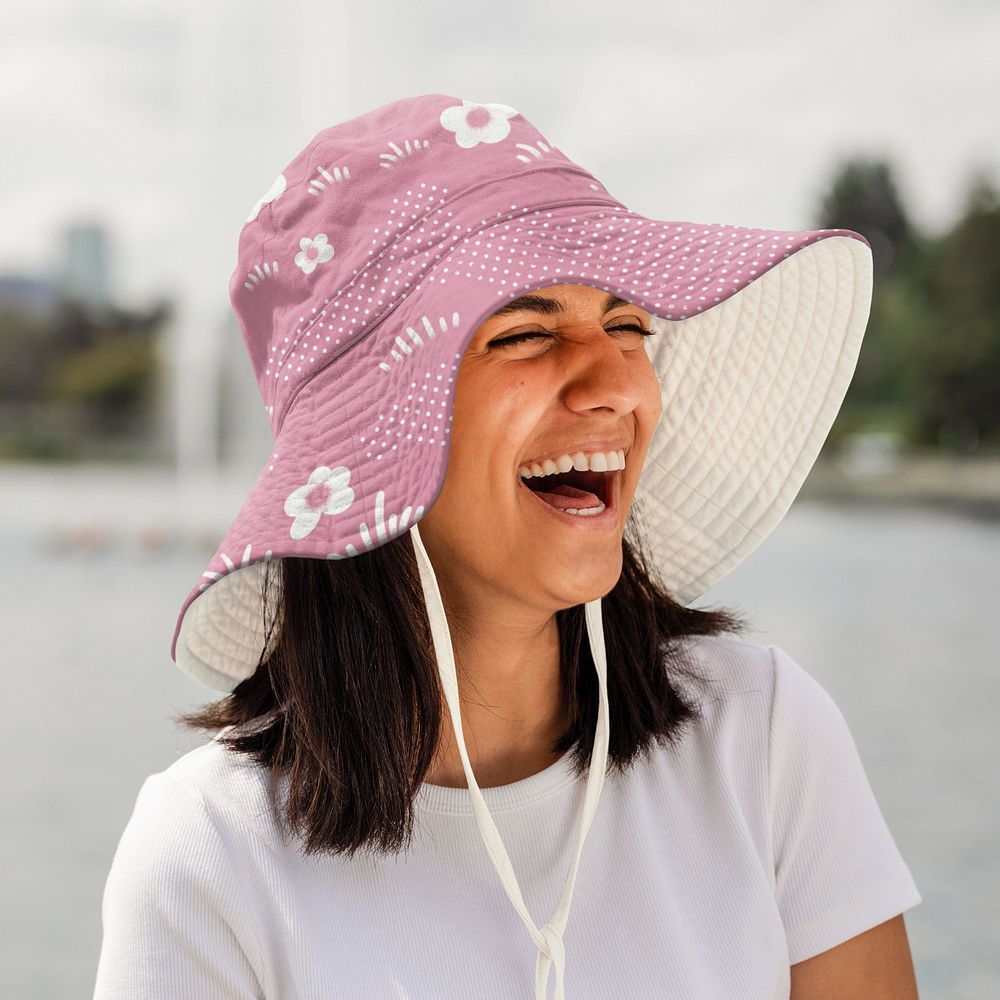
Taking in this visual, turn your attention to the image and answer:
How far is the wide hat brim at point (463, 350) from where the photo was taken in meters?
1.07

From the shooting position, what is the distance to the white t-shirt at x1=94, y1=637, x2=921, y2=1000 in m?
1.13

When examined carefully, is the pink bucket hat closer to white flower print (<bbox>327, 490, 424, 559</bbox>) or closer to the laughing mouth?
white flower print (<bbox>327, 490, 424, 559</bbox>)

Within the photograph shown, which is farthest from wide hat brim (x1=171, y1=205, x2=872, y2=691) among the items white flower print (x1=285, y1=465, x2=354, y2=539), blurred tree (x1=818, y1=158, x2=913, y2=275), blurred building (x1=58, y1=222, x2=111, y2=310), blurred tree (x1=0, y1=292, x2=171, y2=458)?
blurred building (x1=58, y1=222, x2=111, y2=310)

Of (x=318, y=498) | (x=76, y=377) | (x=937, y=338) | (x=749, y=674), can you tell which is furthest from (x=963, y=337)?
(x=318, y=498)

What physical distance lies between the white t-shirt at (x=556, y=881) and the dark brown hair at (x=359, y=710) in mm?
22

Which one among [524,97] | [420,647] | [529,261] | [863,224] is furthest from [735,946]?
[863,224]

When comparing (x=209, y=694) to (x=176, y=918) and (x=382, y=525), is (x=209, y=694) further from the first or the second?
(x=382, y=525)

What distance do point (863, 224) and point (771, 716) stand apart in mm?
23669

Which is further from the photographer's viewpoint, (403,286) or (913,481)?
(913,481)

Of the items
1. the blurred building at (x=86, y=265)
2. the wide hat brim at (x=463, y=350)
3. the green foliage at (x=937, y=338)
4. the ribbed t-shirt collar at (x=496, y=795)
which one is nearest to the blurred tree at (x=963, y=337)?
the green foliage at (x=937, y=338)

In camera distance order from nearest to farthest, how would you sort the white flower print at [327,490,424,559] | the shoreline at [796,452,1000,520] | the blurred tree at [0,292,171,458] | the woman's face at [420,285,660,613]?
1. the white flower print at [327,490,424,559]
2. the woman's face at [420,285,660,613]
3. the shoreline at [796,452,1000,520]
4. the blurred tree at [0,292,171,458]

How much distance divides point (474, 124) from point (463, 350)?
8.8 inches

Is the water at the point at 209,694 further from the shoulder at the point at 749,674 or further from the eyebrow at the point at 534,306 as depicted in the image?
the eyebrow at the point at 534,306

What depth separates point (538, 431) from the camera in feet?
3.81
